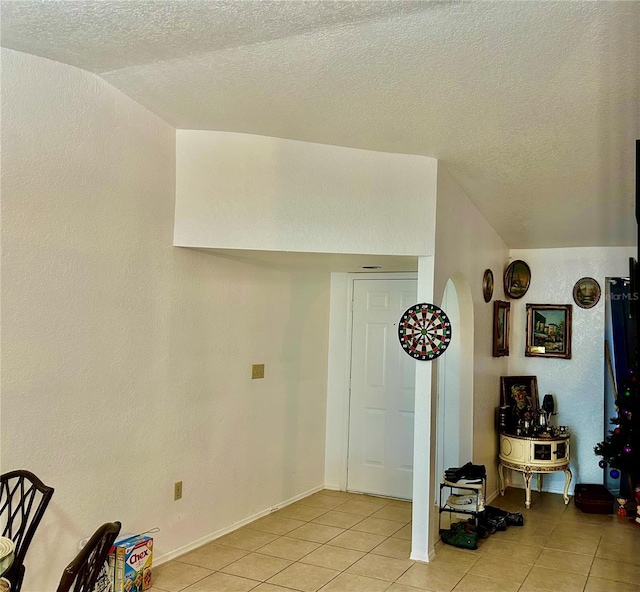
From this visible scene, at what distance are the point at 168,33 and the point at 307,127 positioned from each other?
1184mm

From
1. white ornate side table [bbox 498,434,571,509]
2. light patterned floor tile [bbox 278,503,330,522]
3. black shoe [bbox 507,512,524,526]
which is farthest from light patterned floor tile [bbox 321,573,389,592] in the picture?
white ornate side table [bbox 498,434,571,509]

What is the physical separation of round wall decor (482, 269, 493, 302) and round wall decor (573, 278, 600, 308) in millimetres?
1131

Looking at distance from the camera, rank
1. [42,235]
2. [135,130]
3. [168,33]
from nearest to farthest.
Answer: [168,33], [42,235], [135,130]

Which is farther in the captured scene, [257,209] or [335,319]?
[335,319]

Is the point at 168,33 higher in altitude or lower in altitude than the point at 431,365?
higher

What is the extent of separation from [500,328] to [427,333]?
2.12 metres

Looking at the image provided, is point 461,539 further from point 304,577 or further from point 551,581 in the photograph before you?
point 304,577

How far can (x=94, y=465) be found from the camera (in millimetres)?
3258

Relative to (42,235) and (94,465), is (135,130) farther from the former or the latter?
(94,465)

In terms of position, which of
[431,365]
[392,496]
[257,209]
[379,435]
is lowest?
[392,496]

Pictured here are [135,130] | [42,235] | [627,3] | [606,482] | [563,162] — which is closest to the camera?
[627,3]

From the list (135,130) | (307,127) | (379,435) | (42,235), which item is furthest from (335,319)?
(42,235)

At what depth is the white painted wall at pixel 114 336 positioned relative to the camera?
287cm

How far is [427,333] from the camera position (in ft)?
13.1
